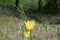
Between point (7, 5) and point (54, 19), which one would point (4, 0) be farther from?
point (54, 19)

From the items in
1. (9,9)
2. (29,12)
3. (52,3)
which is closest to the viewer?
(9,9)

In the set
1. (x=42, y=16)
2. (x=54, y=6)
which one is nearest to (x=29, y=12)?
(x=42, y=16)

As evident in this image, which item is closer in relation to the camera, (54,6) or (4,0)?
(4,0)

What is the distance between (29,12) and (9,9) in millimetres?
2121

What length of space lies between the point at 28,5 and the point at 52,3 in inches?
75.0

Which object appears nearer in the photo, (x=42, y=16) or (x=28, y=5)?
(x=42, y=16)

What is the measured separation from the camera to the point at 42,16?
17.0m

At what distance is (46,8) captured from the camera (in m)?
19.0

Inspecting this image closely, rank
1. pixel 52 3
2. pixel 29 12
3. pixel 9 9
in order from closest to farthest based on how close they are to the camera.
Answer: pixel 9 9
pixel 29 12
pixel 52 3

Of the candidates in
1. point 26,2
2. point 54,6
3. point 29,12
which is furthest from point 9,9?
point 54,6

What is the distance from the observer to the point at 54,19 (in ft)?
53.6

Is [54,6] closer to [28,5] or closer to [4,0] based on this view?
[28,5]

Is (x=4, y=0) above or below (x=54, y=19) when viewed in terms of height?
above

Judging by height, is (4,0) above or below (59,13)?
above
